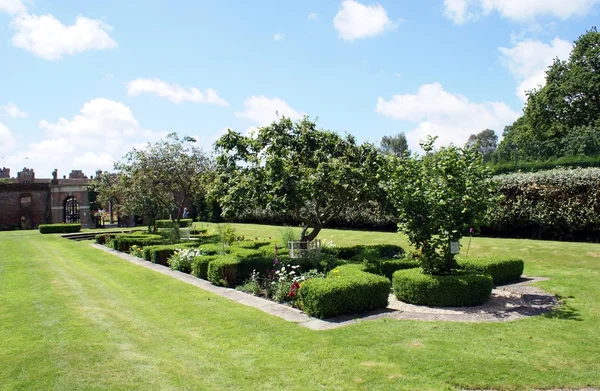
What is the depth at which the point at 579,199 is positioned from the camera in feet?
45.9

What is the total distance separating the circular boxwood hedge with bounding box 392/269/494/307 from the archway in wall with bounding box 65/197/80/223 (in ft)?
146

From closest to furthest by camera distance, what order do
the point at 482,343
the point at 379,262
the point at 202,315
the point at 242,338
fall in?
the point at 482,343, the point at 242,338, the point at 202,315, the point at 379,262

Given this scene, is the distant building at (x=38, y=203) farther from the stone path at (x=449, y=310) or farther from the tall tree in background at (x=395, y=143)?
the tall tree in background at (x=395, y=143)

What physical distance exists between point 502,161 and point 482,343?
17736 mm

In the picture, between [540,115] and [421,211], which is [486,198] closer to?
[421,211]

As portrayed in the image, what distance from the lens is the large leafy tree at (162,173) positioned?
22.1 m

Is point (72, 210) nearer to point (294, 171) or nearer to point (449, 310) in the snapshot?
point (294, 171)

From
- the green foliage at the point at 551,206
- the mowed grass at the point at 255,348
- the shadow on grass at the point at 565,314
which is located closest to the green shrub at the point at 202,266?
the mowed grass at the point at 255,348

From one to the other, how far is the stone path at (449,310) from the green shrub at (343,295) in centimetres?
14

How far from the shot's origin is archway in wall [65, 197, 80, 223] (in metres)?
45.1

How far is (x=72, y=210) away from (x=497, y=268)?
45.7 meters

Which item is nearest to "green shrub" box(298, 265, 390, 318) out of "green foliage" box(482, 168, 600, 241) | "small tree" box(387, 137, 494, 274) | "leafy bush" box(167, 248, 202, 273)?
"small tree" box(387, 137, 494, 274)

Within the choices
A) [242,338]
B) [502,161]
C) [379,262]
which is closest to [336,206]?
[379,262]

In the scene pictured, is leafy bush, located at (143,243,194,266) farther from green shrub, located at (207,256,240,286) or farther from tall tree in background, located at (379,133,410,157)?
tall tree in background, located at (379,133,410,157)
